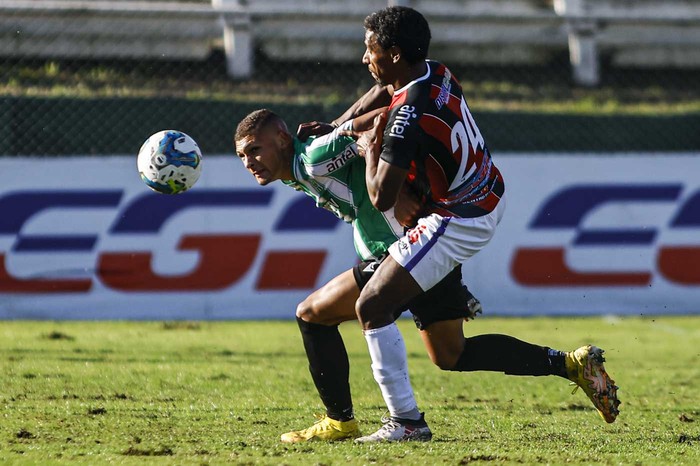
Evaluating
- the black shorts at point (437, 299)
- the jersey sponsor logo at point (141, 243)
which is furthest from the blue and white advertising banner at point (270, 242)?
the black shorts at point (437, 299)

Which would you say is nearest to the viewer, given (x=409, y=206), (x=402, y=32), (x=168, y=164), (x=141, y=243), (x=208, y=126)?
(x=402, y=32)

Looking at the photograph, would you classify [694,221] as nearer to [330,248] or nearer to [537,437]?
[330,248]

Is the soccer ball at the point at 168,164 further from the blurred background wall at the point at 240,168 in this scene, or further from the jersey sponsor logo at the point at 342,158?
the blurred background wall at the point at 240,168

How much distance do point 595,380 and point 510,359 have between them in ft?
1.55

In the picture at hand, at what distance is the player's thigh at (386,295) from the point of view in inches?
228

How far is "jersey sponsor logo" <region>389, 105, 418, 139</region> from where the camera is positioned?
5.55 metres

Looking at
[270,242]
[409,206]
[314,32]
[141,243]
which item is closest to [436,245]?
[409,206]

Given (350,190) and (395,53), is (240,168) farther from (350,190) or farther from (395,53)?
(395,53)

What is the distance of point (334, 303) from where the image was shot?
6.21 m

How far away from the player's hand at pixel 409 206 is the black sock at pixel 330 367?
2.53ft

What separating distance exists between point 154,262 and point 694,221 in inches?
243

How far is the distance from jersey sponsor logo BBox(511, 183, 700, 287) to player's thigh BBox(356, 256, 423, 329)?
744 cm

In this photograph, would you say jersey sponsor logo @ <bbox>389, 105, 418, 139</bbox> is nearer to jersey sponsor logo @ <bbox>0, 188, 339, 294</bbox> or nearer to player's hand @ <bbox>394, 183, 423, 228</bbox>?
player's hand @ <bbox>394, 183, 423, 228</bbox>

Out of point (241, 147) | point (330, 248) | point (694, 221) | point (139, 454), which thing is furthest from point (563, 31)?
point (139, 454)
